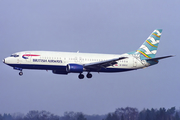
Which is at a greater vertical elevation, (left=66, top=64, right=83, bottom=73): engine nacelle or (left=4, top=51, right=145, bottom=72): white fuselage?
(left=4, top=51, right=145, bottom=72): white fuselage

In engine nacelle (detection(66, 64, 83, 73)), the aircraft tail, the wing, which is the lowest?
engine nacelle (detection(66, 64, 83, 73))

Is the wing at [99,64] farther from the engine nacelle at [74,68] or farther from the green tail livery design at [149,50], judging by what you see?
the green tail livery design at [149,50]

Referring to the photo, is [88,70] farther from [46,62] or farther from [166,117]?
[166,117]

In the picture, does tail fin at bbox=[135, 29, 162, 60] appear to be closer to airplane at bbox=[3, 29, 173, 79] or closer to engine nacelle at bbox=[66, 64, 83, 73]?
airplane at bbox=[3, 29, 173, 79]

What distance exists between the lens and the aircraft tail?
6919 centimetres

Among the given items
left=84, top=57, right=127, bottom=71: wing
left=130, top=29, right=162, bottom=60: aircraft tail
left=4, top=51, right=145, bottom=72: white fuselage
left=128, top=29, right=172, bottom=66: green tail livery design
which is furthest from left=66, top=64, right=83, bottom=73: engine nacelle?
left=130, top=29, right=162, bottom=60: aircraft tail

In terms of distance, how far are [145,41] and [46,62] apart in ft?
66.9

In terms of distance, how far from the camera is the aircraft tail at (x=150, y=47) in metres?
69.2

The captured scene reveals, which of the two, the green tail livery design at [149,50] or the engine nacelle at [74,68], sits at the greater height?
the green tail livery design at [149,50]

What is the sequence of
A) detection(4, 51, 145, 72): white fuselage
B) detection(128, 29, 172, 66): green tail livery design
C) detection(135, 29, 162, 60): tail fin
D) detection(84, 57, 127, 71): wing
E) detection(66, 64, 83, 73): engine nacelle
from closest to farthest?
1. detection(4, 51, 145, 72): white fuselage
2. detection(66, 64, 83, 73): engine nacelle
3. detection(84, 57, 127, 71): wing
4. detection(128, 29, 172, 66): green tail livery design
5. detection(135, 29, 162, 60): tail fin

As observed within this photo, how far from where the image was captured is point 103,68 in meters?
65.3

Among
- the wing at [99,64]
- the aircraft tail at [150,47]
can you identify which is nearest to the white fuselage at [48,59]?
the wing at [99,64]

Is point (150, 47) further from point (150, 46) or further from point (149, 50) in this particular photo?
point (149, 50)

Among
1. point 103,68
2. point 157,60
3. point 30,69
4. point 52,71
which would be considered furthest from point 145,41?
point 30,69
